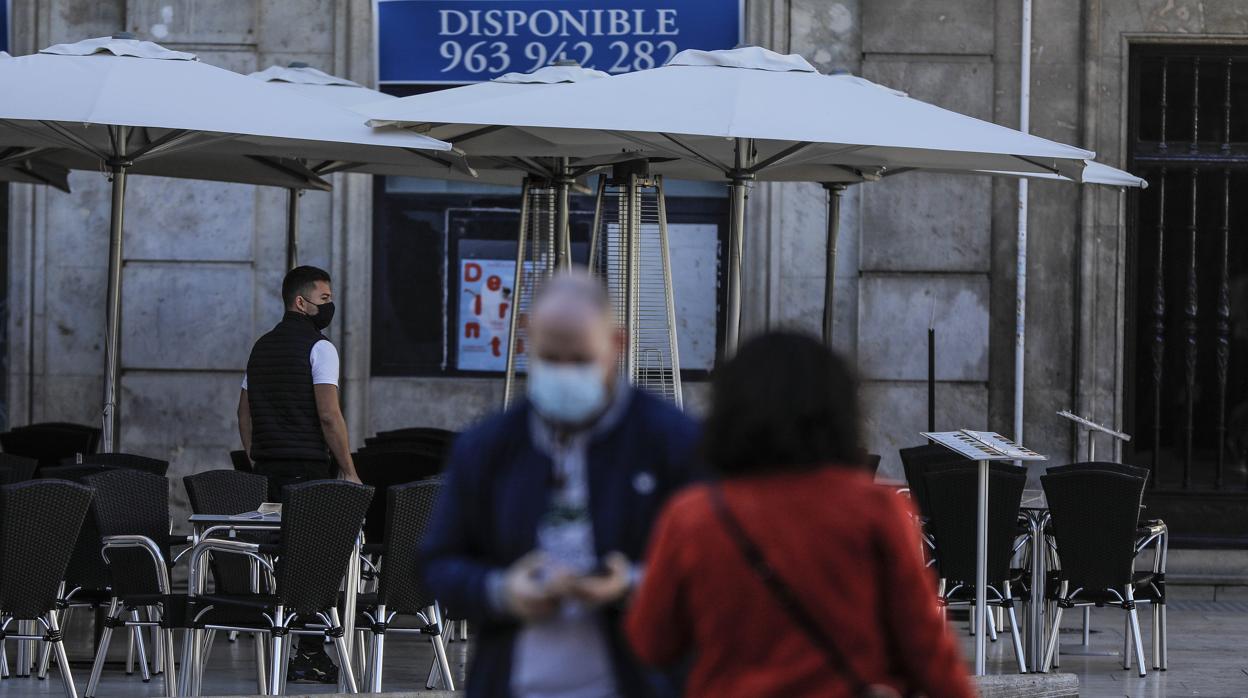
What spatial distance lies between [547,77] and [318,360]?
1.90 metres

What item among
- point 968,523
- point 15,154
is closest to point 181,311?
point 15,154

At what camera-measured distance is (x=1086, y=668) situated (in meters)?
8.50

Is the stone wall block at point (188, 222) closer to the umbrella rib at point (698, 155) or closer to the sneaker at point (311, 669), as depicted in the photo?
the umbrella rib at point (698, 155)

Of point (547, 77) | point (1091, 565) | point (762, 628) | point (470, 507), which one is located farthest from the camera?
point (547, 77)

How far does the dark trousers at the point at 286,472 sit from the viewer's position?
316 inches

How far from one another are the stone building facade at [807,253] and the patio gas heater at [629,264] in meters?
1.51

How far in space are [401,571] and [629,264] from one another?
2.36 m

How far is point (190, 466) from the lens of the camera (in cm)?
1158

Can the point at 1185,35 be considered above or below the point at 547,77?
above

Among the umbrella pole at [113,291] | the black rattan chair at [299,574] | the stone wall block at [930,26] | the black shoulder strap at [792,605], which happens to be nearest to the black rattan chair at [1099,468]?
the black rattan chair at [299,574]

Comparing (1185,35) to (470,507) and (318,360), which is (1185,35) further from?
(470,507)

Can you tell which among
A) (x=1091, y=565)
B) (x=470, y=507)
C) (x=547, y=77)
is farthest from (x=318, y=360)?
(x=470, y=507)

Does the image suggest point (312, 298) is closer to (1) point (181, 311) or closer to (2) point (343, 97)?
(2) point (343, 97)

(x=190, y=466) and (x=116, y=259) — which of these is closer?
(x=116, y=259)
